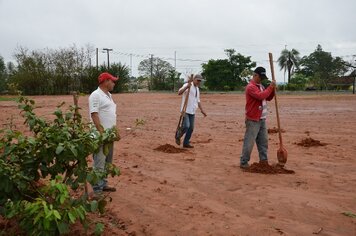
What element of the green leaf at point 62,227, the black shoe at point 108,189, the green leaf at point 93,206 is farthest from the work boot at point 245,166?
the green leaf at point 62,227

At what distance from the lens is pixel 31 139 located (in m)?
3.26

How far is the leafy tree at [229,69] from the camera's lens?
191 feet

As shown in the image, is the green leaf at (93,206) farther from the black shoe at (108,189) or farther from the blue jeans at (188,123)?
the blue jeans at (188,123)

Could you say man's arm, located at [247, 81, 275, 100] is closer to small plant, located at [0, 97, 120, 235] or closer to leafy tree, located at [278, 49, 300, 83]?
small plant, located at [0, 97, 120, 235]

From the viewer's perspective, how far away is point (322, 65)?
79.6 metres

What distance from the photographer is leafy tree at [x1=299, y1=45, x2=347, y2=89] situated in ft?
251

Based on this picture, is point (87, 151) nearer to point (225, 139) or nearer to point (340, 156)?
point (340, 156)

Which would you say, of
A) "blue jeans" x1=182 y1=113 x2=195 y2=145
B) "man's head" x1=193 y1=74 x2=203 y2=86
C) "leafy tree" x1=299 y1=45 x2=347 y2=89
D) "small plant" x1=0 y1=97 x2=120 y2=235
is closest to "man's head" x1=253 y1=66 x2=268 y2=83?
"man's head" x1=193 y1=74 x2=203 y2=86

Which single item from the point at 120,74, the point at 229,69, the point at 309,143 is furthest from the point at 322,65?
the point at 309,143

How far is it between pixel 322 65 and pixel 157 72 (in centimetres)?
3402

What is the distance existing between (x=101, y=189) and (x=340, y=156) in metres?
5.22

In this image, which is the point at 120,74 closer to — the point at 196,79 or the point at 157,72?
the point at 157,72

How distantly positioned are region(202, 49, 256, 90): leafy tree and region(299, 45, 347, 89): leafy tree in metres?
21.7

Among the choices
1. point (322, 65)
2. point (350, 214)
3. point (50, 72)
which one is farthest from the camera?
point (322, 65)
